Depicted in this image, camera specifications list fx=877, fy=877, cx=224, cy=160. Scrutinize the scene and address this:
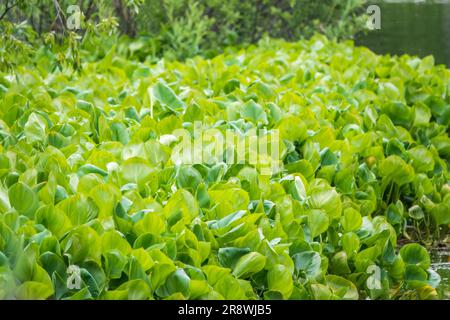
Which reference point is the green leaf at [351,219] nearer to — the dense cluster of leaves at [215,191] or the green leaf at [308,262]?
the dense cluster of leaves at [215,191]

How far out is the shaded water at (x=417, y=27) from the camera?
32.1 ft

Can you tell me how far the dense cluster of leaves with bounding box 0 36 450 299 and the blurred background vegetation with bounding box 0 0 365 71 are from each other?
5.58ft

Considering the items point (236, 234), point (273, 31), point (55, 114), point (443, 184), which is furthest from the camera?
point (273, 31)

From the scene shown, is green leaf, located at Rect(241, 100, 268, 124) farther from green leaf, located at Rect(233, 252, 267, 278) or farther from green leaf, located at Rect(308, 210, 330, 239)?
green leaf, located at Rect(233, 252, 267, 278)

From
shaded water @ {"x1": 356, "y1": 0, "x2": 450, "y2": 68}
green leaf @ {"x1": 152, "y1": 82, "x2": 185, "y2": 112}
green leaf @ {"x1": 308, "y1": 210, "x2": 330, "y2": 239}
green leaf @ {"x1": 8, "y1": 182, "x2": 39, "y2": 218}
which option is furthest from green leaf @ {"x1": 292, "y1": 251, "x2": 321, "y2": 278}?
shaded water @ {"x1": 356, "y1": 0, "x2": 450, "y2": 68}

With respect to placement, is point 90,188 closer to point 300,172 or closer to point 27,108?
point 300,172

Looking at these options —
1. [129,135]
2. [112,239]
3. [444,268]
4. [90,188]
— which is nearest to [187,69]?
[129,135]

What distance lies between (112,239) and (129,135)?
5.14ft

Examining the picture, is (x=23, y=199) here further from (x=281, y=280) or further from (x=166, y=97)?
(x=166, y=97)

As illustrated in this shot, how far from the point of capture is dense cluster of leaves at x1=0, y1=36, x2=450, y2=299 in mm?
2873

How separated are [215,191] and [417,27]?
6.94 metres

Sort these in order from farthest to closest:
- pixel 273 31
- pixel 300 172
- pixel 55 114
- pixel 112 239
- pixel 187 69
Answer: pixel 273 31
pixel 187 69
pixel 55 114
pixel 300 172
pixel 112 239

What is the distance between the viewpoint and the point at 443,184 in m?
5.46

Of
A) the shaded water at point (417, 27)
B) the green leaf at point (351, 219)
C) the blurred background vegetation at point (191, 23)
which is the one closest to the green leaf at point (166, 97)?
the green leaf at point (351, 219)
